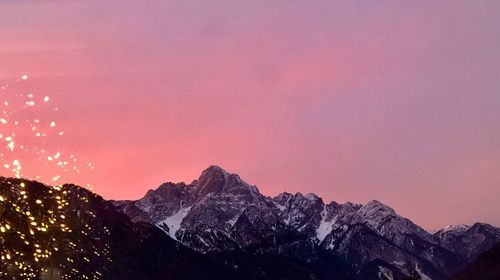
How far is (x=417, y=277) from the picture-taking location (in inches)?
7623
